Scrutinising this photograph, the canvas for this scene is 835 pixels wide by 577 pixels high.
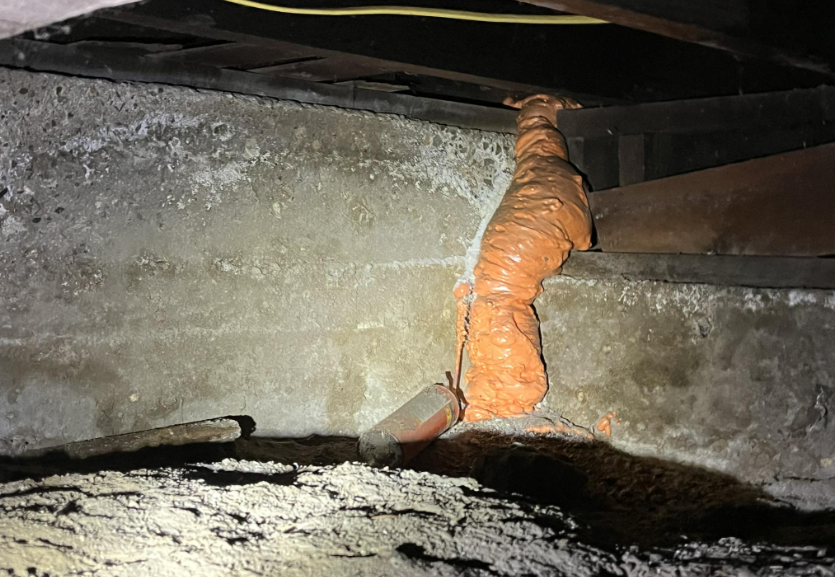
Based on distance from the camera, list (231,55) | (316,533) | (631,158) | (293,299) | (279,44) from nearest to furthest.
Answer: (316,533), (279,44), (231,55), (293,299), (631,158)

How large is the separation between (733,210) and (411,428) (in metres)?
1.07

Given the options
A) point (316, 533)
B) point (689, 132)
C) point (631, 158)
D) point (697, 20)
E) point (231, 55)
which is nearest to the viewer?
point (316, 533)

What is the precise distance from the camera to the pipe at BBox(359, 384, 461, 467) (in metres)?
1.53

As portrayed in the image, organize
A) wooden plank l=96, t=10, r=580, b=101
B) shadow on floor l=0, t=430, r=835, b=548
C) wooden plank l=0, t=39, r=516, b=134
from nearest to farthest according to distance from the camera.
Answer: shadow on floor l=0, t=430, r=835, b=548 < wooden plank l=96, t=10, r=580, b=101 < wooden plank l=0, t=39, r=516, b=134

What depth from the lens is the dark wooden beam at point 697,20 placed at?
4.04 feet

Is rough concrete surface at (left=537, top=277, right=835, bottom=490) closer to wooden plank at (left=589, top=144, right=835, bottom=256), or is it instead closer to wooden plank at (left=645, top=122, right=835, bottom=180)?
wooden plank at (left=589, top=144, right=835, bottom=256)

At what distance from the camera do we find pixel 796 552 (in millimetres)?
796

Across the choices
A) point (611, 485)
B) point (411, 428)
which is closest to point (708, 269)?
point (611, 485)

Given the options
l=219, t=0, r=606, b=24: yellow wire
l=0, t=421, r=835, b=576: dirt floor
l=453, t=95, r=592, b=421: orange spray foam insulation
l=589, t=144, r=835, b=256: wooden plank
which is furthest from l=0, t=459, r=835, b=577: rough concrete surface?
l=219, t=0, r=606, b=24: yellow wire

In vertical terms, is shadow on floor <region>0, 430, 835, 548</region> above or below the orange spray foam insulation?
below

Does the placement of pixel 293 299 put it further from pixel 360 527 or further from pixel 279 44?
pixel 360 527

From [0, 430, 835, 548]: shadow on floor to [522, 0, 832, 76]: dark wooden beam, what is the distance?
101 cm

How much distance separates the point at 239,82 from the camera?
1635mm

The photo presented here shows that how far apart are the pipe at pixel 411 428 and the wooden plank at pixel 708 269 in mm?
557
